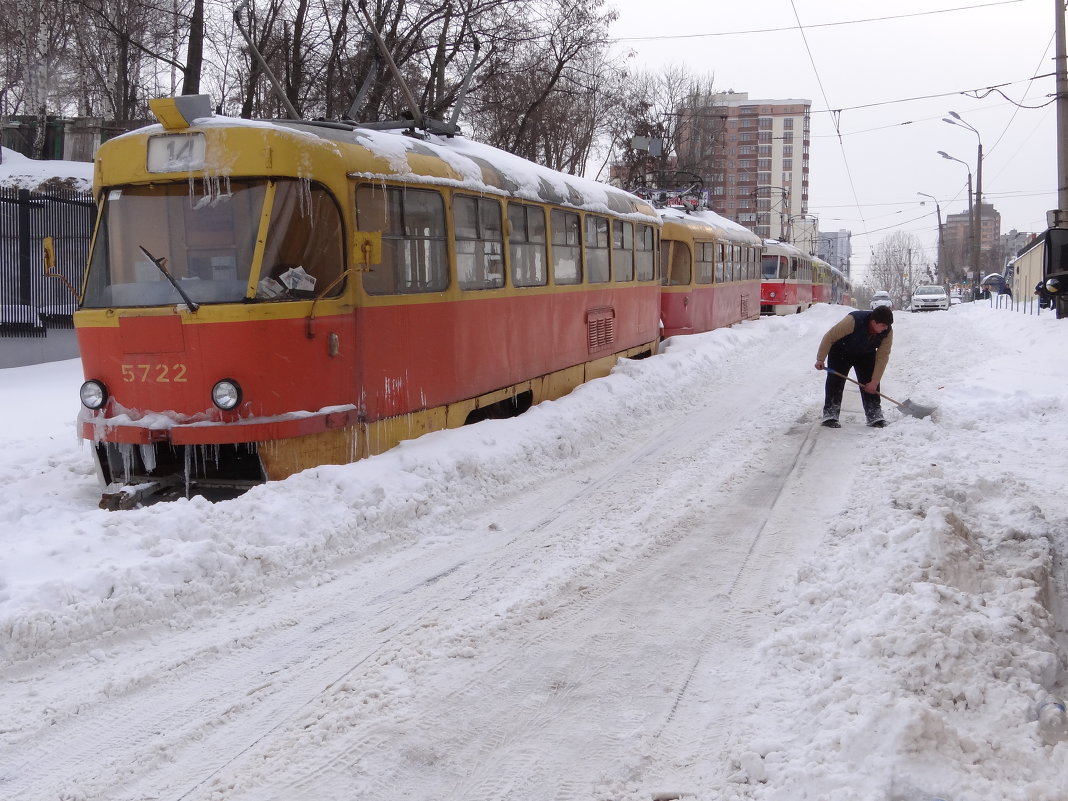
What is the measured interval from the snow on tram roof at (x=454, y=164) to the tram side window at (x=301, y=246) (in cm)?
42

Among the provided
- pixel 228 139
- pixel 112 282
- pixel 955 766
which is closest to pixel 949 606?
pixel 955 766

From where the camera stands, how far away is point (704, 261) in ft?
66.8

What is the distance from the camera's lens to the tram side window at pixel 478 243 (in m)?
8.37

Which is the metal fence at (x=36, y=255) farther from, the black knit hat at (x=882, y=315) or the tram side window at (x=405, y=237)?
the black knit hat at (x=882, y=315)

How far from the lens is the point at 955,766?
309 cm

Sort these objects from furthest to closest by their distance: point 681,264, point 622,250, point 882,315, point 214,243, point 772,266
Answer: point 772,266 < point 681,264 < point 622,250 < point 882,315 < point 214,243

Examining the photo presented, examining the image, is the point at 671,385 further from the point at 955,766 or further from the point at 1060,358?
the point at 955,766

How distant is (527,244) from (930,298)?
44.3 meters

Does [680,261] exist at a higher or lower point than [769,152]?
lower

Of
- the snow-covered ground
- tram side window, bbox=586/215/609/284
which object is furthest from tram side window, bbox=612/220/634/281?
the snow-covered ground

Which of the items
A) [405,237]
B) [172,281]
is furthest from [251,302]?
[405,237]

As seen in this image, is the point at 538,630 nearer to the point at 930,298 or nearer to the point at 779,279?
the point at 779,279

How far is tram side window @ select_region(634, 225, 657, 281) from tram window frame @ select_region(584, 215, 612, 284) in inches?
60.0

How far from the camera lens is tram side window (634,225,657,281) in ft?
47.0
